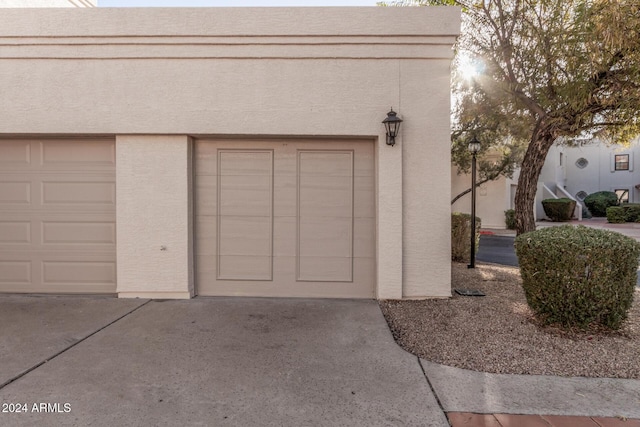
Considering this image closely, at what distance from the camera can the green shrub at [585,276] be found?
11.8 ft

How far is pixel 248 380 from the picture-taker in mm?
2910

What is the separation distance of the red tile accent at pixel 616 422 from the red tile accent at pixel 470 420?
0.72m

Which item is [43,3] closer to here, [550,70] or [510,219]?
[550,70]

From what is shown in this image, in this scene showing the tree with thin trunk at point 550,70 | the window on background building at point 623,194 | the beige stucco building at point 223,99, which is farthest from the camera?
the window on background building at point 623,194

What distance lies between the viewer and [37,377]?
9.61 feet

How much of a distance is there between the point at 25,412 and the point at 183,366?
1081mm

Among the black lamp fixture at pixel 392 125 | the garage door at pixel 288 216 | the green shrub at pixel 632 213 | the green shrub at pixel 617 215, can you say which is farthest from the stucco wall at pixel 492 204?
the black lamp fixture at pixel 392 125

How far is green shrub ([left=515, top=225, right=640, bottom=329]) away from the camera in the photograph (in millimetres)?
3607

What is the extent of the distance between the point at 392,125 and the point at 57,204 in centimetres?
503

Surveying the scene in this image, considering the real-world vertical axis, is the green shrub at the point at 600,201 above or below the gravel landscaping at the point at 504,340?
above

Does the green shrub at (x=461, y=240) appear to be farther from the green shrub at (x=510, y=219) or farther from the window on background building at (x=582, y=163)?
the window on background building at (x=582, y=163)

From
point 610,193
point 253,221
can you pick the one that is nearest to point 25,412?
point 253,221

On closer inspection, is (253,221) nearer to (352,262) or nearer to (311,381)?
(352,262)

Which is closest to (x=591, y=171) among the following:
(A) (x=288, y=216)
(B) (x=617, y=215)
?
(B) (x=617, y=215)
